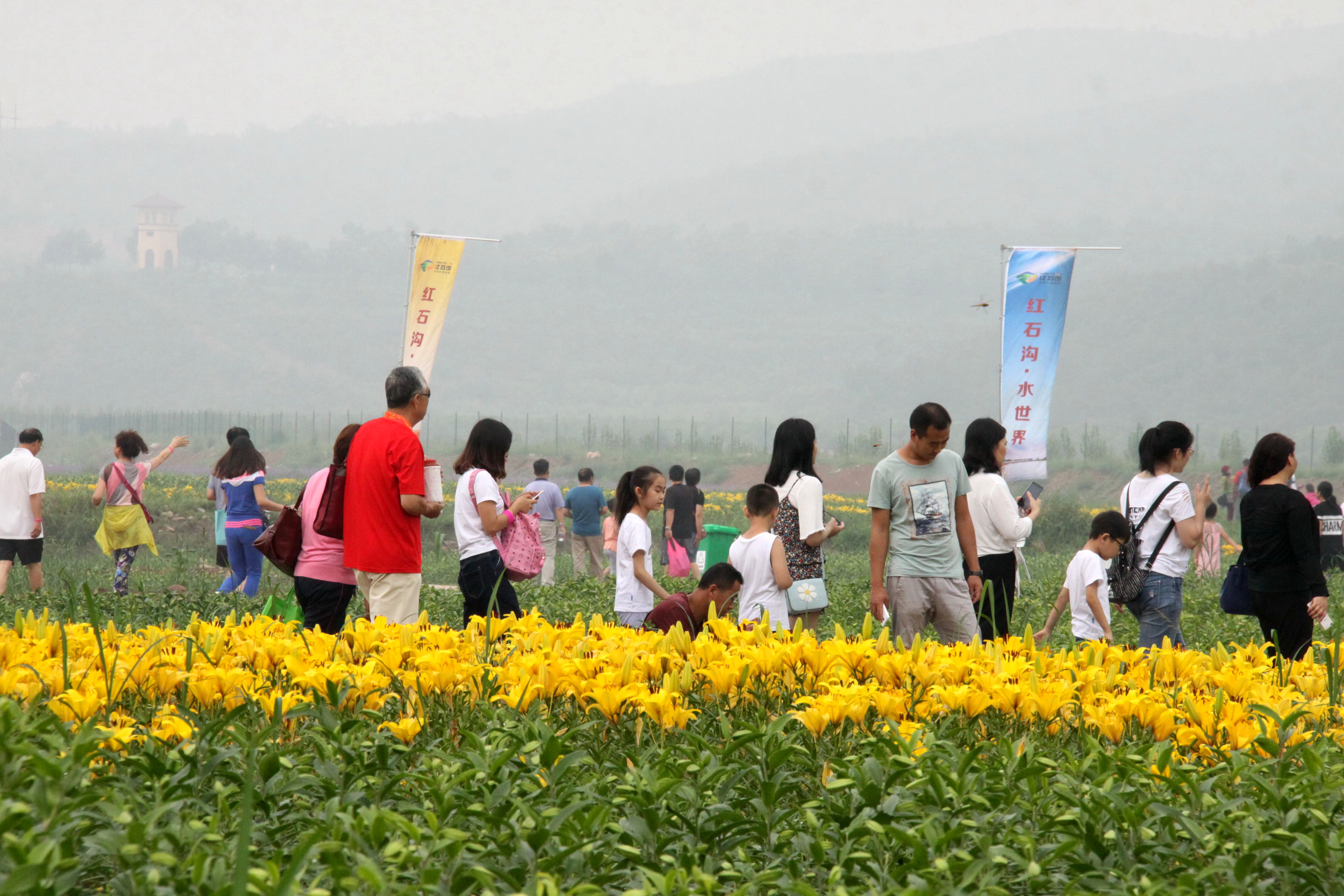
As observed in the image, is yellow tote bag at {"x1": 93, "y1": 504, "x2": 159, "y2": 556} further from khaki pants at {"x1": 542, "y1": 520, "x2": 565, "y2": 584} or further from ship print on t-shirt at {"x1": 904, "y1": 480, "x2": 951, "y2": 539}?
ship print on t-shirt at {"x1": 904, "y1": 480, "x2": 951, "y2": 539}

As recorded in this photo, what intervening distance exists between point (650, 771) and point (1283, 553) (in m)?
4.55

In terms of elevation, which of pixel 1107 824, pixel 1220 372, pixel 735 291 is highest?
pixel 735 291

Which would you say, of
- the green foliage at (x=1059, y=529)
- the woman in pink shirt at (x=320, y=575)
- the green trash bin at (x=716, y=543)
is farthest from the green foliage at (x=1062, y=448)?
the woman in pink shirt at (x=320, y=575)

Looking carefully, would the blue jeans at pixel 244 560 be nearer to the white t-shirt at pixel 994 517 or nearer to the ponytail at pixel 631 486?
the ponytail at pixel 631 486

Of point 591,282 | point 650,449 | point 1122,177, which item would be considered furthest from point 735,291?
point 650,449

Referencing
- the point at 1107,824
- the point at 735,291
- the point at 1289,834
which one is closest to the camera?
the point at 1289,834

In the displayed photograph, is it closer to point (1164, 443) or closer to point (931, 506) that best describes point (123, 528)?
point (931, 506)

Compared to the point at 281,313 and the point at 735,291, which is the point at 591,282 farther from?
the point at 281,313

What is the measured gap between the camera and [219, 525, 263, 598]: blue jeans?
10.4 metres

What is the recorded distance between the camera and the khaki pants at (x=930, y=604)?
595 centimetres

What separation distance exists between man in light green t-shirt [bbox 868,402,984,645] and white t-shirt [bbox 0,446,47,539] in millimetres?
7255

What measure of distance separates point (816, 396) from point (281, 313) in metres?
55.2

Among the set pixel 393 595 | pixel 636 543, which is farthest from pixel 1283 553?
pixel 393 595

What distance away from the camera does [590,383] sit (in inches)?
4582
